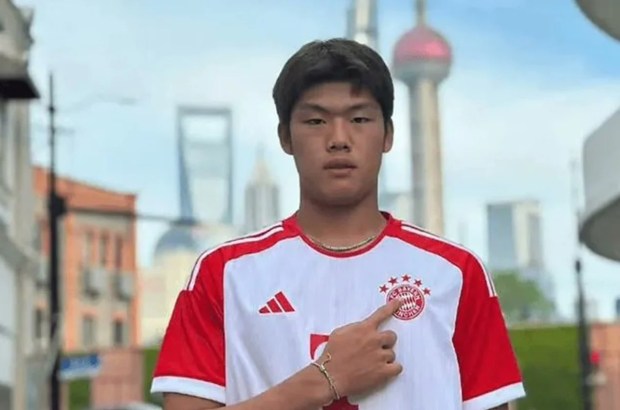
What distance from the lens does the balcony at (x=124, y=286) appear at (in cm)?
6331

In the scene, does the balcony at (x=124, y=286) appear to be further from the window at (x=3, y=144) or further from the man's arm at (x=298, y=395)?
the man's arm at (x=298, y=395)

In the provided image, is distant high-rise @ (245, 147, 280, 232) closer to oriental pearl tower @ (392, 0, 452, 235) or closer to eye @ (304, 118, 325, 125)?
oriental pearl tower @ (392, 0, 452, 235)

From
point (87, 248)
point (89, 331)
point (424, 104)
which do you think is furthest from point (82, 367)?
point (424, 104)

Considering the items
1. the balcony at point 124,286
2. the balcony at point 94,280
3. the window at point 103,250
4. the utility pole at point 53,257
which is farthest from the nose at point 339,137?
the balcony at point 124,286

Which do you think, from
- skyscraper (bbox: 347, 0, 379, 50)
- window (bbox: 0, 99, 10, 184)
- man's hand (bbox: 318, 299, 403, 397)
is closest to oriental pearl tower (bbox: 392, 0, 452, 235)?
skyscraper (bbox: 347, 0, 379, 50)

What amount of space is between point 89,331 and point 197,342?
60821 millimetres

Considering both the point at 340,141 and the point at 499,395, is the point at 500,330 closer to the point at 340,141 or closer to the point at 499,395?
the point at 499,395

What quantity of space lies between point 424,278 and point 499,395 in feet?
0.89

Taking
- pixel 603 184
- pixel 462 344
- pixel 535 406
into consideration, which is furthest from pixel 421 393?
pixel 535 406

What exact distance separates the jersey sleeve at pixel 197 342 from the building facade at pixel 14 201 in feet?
74.5

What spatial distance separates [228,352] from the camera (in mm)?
2785

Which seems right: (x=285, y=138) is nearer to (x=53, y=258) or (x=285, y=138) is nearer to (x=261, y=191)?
(x=53, y=258)

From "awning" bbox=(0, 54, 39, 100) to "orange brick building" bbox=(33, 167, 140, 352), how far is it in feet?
99.6

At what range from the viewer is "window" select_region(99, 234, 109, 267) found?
6306 cm
